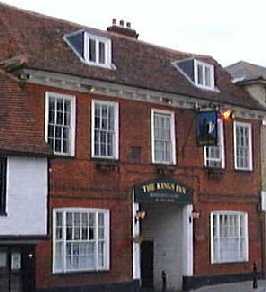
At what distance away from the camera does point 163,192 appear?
93.8 feet

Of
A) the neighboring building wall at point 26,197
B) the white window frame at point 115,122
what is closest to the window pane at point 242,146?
the white window frame at point 115,122

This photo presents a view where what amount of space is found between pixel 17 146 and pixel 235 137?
500 inches

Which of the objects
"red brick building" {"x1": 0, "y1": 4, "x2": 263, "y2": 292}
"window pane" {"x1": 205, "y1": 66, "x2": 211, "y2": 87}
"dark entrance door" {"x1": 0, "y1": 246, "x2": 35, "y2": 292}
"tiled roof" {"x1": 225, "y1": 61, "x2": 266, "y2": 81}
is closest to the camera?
"dark entrance door" {"x1": 0, "y1": 246, "x2": 35, "y2": 292}

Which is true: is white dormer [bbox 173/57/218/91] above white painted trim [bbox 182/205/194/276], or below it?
above

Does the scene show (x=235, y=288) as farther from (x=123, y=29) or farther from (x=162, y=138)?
(x=123, y=29)

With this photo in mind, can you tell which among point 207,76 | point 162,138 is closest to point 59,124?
point 162,138

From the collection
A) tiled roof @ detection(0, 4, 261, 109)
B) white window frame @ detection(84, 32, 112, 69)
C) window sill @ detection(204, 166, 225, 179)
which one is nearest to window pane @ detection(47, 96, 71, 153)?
tiled roof @ detection(0, 4, 261, 109)

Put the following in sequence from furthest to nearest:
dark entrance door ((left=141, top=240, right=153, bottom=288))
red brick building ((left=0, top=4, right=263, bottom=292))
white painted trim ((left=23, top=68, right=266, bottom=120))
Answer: dark entrance door ((left=141, top=240, right=153, bottom=288))
white painted trim ((left=23, top=68, right=266, bottom=120))
red brick building ((left=0, top=4, right=263, bottom=292))

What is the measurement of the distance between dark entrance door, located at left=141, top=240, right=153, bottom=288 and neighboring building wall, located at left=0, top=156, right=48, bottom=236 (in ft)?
30.0

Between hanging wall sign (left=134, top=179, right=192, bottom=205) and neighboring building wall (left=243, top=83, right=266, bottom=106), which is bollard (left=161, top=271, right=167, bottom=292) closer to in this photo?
hanging wall sign (left=134, top=179, right=192, bottom=205)

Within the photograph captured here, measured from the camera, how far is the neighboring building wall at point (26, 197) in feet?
70.9

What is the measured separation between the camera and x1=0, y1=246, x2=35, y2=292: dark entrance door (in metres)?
21.9

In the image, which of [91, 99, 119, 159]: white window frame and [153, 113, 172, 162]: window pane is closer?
[91, 99, 119, 159]: white window frame

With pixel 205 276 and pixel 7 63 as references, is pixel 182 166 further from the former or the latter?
pixel 7 63
